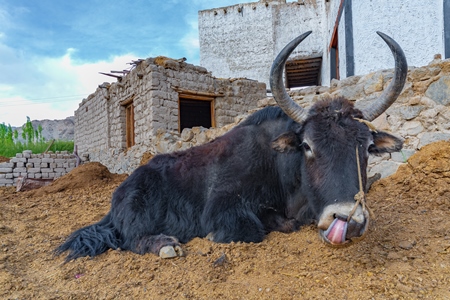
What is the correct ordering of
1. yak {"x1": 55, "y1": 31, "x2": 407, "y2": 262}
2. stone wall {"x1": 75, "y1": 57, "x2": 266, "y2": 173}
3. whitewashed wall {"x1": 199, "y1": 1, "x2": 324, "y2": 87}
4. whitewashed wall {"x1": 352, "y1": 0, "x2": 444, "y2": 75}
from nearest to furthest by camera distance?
yak {"x1": 55, "y1": 31, "x2": 407, "y2": 262}, whitewashed wall {"x1": 352, "y1": 0, "x2": 444, "y2": 75}, stone wall {"x1": 75, "y1": 57, "x2": 266, "y2": 173}, whitewashed wall {"x1": 199, "y1": 1, "x2": 324, "y2": 87}

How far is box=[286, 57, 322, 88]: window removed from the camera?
1302 cm

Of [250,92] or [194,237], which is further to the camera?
[250,92]

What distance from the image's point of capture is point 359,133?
233cm

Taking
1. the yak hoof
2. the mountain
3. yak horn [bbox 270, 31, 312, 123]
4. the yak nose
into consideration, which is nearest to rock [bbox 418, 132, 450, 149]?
yak horn [bbox 270, 31, 312, 123]

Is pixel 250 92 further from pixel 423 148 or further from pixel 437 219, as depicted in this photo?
pixel 437 219

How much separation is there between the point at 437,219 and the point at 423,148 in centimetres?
132

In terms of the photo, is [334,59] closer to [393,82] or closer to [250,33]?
[250,33]

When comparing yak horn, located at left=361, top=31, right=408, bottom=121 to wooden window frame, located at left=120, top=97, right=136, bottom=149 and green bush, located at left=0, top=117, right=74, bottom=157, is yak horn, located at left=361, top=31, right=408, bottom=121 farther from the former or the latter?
green bush, located at left=0, top=117, right=74, bottom=157

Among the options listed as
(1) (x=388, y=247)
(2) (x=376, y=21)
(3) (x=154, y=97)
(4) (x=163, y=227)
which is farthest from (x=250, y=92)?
(1) (x=388, y=247)

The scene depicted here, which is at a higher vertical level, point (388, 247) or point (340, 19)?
point (340, 19)

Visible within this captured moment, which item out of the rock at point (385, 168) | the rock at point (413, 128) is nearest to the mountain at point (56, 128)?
the rock at point (385, 168)

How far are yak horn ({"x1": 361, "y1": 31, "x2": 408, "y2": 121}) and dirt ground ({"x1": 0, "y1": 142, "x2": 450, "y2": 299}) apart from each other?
3.48ft

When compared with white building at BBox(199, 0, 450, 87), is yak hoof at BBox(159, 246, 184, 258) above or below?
below

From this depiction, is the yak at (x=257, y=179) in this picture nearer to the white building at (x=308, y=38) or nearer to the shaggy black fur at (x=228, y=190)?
the shaggy black fur at (x=228, y=190)
